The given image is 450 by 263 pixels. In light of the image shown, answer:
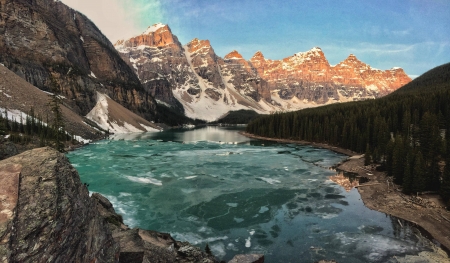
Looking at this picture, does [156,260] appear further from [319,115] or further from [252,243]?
[319,115]

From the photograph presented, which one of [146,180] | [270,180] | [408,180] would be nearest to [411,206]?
[408,180]

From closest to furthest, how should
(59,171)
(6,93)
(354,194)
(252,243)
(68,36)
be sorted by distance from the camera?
(59,171) → (252,243) → (354,194) → (6,93) → (68,36)

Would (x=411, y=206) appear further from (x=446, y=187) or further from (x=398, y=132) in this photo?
(x=398, y=132)

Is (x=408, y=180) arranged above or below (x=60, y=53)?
below

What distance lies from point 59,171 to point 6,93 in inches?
3650

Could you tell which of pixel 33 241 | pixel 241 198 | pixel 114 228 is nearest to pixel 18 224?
pixel 33 241

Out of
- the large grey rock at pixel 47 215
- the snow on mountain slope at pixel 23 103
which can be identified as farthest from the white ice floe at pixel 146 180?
the snow on mountain slope at pixel 23 103

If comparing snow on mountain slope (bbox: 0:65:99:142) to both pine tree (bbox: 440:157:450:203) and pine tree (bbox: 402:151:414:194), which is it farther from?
pine tree (bbox: 440:157:450:203)

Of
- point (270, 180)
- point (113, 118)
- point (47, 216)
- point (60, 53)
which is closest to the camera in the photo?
point (47, 216)

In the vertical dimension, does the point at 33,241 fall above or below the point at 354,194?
above

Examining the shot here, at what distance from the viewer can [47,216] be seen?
14.6ft

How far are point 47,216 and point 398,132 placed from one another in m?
68.0

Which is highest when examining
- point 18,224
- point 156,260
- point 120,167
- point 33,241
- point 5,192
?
point 5,192

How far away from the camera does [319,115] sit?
95250mm
